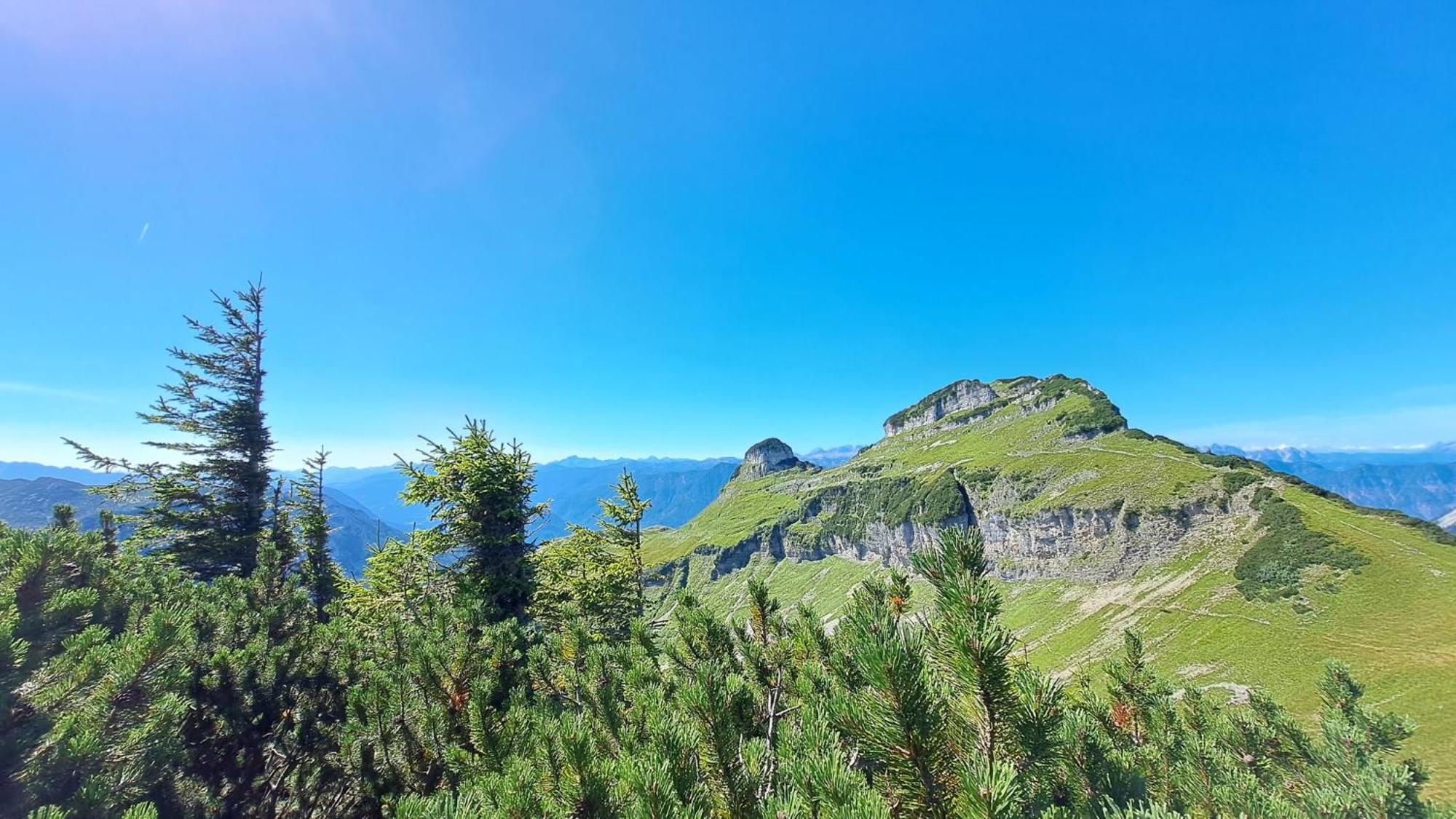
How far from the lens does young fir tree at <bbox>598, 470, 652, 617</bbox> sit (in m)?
22.4

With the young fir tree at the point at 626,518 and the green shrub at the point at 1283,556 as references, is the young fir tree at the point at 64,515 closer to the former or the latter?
the young fir tree at the point at 626,518

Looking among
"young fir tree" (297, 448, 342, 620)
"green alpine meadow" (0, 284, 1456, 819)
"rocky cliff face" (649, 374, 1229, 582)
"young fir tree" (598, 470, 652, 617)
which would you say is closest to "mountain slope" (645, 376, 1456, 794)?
"rocky cliff face" (649, 374, 1229, 582)

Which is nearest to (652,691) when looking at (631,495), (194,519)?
(631,495)

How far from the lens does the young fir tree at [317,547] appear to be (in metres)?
11.7

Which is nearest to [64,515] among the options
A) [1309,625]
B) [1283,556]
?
[1309,625]

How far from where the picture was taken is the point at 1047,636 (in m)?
89.1

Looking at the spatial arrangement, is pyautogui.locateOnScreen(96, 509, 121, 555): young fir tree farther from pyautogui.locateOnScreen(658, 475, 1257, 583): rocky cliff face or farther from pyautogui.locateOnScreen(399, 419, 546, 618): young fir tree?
pyautogui.locateOnScreen(658, 475, 1257, 583): rocky cliff face

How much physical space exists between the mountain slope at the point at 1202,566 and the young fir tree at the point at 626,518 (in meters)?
5.56

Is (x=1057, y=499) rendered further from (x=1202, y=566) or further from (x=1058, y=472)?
(x=1202, y=566)

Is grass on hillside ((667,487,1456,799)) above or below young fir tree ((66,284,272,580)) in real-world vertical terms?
below

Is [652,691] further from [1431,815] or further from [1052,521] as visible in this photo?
[1052,521]

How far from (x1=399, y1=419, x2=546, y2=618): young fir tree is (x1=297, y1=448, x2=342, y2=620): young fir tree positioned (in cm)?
296

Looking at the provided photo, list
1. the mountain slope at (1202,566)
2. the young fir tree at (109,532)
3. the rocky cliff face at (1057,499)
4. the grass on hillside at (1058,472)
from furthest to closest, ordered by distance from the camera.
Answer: the grass on hillside at (1058,472) → the rocky cliff face at (1057,499) → the mountain slope at (1202,566) → the young fir tree at (109,532)

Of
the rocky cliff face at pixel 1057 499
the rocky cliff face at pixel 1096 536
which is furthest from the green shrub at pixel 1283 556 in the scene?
the rocky cliff face at pixel 1057 499
